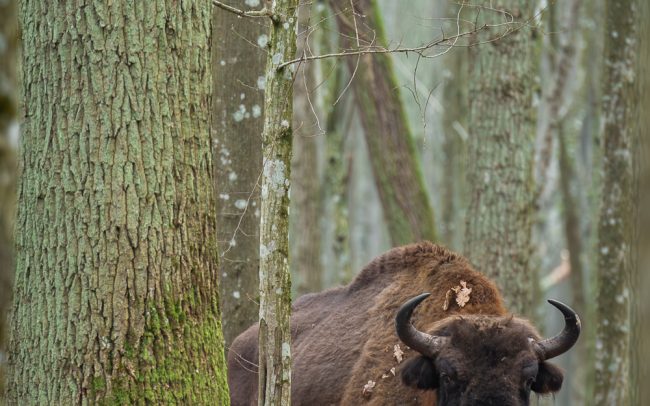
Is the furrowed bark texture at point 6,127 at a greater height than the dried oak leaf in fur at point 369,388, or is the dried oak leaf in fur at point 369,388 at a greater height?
the furrowed bark texture at point 6,127

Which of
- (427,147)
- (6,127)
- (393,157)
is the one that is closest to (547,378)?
(427,147)

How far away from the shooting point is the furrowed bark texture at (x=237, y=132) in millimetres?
8344

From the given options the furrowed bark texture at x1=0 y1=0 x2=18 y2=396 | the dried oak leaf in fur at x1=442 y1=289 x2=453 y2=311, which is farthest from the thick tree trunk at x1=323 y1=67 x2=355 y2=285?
the furrowed bark texture at x1=0 y1=0 x2=18 y2=396

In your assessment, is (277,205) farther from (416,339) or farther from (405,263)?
(405,263)

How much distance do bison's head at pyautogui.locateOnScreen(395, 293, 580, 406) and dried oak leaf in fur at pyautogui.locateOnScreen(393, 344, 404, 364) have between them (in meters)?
0.29

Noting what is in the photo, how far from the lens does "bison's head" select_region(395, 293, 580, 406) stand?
6324 millimetres

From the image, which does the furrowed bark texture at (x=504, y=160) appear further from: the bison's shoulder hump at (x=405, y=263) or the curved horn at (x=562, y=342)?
the curved horn at (x=562, y=342)

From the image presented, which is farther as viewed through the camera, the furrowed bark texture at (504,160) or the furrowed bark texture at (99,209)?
the furrowed bark texture at (504,160)

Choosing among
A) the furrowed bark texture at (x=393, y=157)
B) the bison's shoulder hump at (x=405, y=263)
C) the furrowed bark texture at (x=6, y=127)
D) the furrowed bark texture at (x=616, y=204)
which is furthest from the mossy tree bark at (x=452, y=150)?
the furrowed bark texture at (x=6, y=127)

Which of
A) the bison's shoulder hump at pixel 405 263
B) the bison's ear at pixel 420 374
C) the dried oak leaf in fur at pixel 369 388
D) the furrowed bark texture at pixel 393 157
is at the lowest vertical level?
the dried oak leaf in fur at pixel 369 388

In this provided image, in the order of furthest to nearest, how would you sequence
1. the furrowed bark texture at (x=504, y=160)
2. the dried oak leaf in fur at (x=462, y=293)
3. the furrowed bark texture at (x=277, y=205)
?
the furrowed bark texture at (x=504, y=160)
the dried oak leaf in fur at (x=462, y=293)
the furrowed bark texture at (x=277, y=205)

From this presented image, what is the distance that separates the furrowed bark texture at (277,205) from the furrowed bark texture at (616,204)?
6.08 metres

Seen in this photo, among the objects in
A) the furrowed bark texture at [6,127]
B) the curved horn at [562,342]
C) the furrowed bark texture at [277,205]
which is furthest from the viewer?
the curved horn at [562,342]

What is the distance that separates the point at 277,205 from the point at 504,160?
4.54 meters
